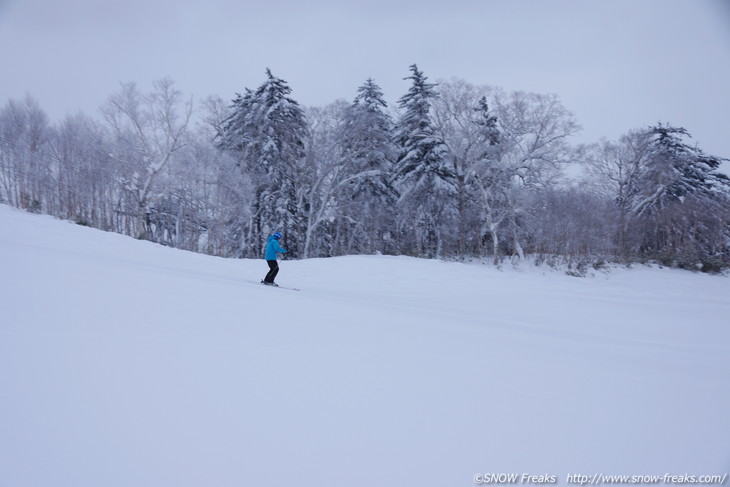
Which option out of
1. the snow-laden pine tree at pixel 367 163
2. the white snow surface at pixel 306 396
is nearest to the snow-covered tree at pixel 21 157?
the snow-laden pine tree at pixel 367 163

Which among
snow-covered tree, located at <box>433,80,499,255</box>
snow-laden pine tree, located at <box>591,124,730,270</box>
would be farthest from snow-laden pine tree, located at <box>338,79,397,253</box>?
snow-laden pine tree, located at <box>591,124,730,270</box>

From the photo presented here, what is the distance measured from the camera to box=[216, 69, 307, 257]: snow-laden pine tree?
28.1 meters

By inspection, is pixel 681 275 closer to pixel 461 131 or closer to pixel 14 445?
pixel 461 131

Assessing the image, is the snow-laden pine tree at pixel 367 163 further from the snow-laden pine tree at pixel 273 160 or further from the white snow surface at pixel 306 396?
the white snow surface at pixel 306 396

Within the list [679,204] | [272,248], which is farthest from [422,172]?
[679,204]

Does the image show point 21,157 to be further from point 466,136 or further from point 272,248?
point 466,136

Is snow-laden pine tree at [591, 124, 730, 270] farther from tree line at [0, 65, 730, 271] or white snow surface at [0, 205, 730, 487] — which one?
white snow surface at [0, 205, 730, 487]

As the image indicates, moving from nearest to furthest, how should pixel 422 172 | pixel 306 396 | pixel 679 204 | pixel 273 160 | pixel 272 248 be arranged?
1. pixel 306 396
2. pixel 272 248
3. pixel 422 172
4. pixel 679 204
5. pixel 273 160

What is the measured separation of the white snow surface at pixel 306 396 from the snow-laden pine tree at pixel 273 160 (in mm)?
21787

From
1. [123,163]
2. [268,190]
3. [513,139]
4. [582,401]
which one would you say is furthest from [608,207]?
[123,163]

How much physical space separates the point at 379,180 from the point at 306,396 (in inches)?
1017

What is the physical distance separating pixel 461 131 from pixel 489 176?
4.04 metres

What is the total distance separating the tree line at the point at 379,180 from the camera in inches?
1002

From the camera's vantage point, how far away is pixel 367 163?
2844cm
